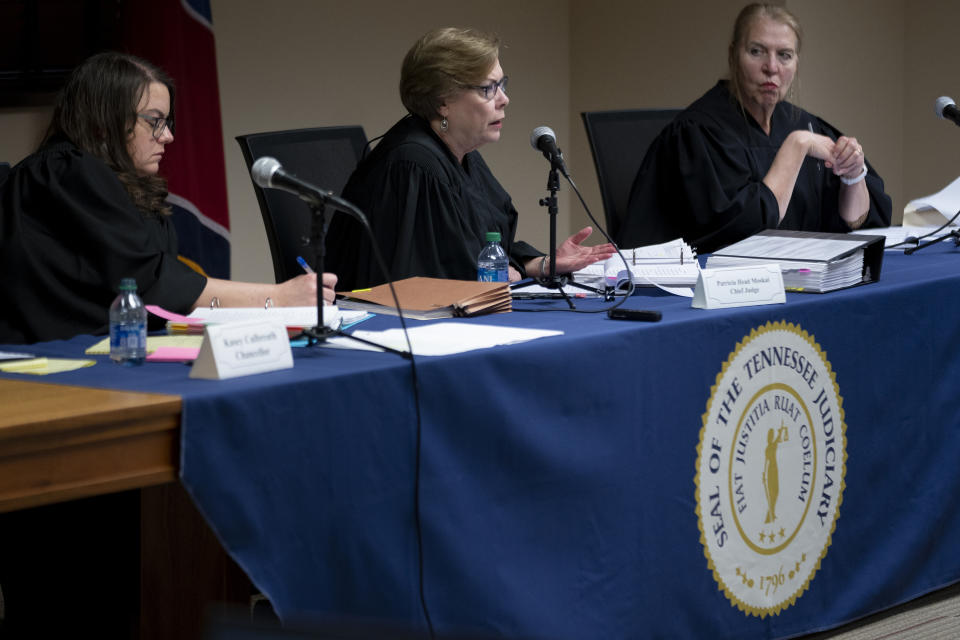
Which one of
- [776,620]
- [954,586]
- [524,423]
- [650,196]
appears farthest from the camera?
[650,196]

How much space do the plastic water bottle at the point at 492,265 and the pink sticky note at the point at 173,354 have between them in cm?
92

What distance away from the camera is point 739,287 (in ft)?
7.36

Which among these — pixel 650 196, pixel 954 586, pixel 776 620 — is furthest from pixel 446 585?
pixel 650 196

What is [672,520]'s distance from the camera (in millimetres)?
2062

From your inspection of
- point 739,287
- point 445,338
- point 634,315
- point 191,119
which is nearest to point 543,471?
point 445,338

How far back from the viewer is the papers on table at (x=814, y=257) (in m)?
2.41

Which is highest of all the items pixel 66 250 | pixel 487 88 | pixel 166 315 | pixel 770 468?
pixel 487 88

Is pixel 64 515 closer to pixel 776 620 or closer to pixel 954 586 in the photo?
pixel 776 620

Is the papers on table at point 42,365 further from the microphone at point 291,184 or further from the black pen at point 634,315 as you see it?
the black pen at point 634,315

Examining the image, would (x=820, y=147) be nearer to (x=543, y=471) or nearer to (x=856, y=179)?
(x=856, y=179)

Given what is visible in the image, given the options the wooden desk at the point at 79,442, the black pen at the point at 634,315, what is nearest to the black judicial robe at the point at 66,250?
the wooden desk at the point at 79,442

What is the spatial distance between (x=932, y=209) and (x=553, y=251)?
5.73 feet

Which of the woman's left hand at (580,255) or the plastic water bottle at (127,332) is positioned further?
the woman's left hand at (580,255)

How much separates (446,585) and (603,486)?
0.34 m
